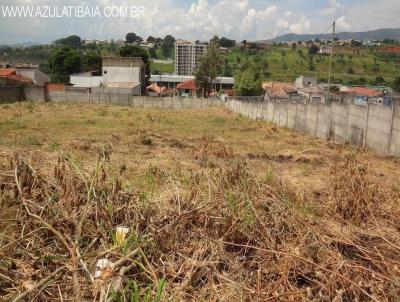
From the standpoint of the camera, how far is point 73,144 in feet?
32.6

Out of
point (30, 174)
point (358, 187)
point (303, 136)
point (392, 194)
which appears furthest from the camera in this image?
point (303, 136)

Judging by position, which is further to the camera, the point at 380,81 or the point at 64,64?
the point at 380,81

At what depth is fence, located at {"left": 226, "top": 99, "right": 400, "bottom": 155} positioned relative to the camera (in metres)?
10.0

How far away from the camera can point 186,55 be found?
102m

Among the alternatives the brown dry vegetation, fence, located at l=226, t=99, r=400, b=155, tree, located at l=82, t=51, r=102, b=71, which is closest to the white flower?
the brown dry vegetation

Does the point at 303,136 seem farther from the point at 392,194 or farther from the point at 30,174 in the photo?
the point at 30,174

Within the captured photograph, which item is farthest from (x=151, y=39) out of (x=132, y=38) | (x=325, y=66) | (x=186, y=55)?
(x=325, y=66)

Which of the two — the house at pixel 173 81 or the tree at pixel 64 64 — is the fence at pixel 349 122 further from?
the house at pixel 173 81

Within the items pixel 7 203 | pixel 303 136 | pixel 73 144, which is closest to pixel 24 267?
pixel 7 203

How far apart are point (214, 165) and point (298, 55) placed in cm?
10796

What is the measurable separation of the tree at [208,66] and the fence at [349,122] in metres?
30.1

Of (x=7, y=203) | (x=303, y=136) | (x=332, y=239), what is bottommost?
(x=303, y=136)

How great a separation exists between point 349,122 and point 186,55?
3681 inches

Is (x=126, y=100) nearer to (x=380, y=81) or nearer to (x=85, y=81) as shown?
(x=85, y=81)
